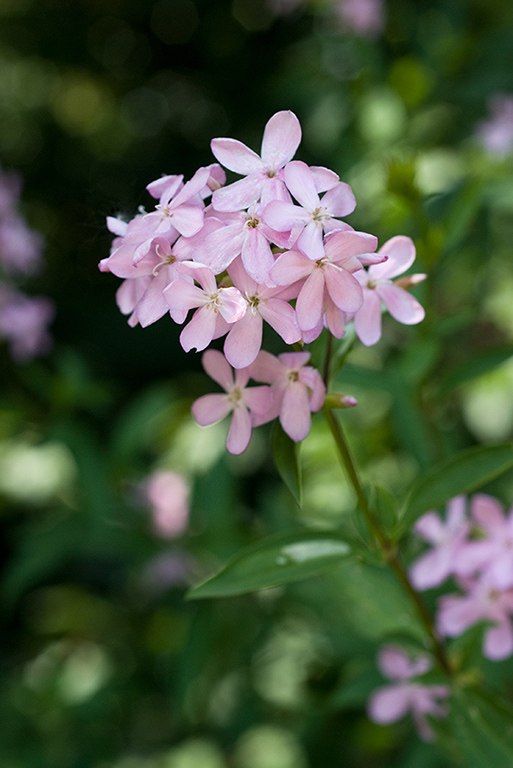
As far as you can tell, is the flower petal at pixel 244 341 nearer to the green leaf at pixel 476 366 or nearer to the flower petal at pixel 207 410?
the flower petal at pixel 207 410

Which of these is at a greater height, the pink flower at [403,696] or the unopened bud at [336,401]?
the unopened bud at [336,401]

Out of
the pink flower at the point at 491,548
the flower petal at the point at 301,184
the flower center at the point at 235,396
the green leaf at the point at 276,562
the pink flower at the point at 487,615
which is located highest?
the flower petal at the point at 301,184

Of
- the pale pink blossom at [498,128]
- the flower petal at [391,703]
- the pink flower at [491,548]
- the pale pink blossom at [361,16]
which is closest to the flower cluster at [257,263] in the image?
the pink flower at [491,548]

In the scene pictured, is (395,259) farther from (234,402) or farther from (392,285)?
(234,402)

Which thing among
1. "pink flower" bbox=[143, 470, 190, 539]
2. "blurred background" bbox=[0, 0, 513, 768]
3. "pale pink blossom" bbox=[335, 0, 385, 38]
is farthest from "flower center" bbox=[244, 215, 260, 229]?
"pale pink blossom" bbox=[335, 0, 385, 38]

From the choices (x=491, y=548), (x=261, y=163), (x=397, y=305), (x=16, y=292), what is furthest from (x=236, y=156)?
(x=16, y=292)

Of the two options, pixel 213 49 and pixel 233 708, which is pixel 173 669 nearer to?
pixel 233 708
